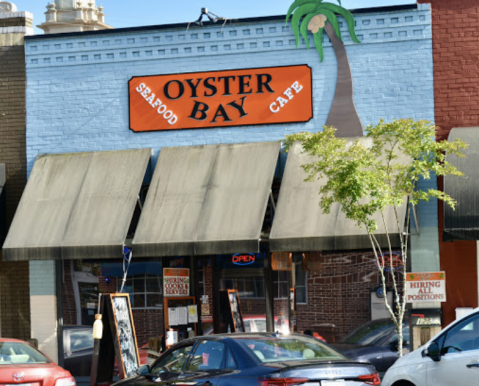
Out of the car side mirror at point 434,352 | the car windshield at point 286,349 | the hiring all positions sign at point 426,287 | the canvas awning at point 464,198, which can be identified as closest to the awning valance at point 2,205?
the hiring all positions sign at point 426,287

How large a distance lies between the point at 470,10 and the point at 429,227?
4209 mm

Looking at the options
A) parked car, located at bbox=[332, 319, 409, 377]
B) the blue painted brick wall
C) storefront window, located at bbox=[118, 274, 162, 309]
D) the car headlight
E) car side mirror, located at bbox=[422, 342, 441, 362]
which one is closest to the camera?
car side mirror, located at bbox=[422, 342, 441, 362]

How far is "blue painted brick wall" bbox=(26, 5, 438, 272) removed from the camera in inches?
665

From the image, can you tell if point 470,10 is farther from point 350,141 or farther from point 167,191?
point 167,191

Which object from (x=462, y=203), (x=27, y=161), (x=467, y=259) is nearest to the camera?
(x=462, y=203)

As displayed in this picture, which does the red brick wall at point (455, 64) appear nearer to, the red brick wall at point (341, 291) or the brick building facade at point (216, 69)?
the brick building facade at point (216, 69)

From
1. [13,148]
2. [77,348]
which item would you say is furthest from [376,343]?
[13,148]

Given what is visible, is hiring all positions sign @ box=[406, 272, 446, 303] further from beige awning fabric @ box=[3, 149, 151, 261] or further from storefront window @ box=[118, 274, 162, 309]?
storefront window @ box=[118, 274, 162, 309]

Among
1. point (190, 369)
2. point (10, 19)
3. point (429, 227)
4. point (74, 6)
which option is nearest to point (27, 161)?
point (10, 19)

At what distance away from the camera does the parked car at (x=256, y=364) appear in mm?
9211

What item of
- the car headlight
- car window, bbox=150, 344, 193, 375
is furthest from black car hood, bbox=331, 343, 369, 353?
car window, bbox=150, 344, 193, 375

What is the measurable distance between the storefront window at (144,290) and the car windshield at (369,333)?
12.6 feet

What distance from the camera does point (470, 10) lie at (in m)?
16.7

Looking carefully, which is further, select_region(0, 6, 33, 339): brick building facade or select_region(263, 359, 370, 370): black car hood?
select_region(0, 6, 33, 339): brick building facade
